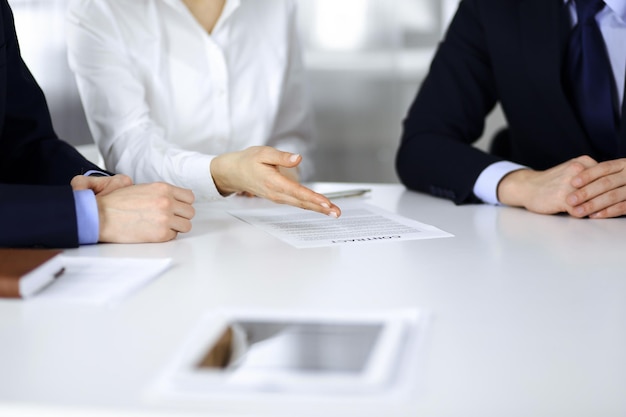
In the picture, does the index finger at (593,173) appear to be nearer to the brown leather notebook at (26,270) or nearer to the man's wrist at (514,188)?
the man's wrist at (514,188)

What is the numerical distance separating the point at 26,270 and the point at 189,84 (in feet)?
4.00

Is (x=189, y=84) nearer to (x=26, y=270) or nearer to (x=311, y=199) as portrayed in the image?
(x=311, y=199)

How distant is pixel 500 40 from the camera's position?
6.68ft

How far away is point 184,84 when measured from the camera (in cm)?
221

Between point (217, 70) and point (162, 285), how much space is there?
1.21m

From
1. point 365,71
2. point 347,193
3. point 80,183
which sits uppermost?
point 80,183

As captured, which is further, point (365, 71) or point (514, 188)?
point (365, 71)

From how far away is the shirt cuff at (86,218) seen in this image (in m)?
1.38

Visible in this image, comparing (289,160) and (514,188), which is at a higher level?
(289,160)

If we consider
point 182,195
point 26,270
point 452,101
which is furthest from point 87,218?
point 452,101

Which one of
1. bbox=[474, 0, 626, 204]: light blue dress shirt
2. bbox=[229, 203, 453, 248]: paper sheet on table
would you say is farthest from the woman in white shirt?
bbox=[474, 0, 626, 204]: light blue dress shirt

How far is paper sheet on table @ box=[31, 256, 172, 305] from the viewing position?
106 centimetres

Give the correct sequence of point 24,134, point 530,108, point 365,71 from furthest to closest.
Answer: point 365,71 < point 530,108 < point 24,134

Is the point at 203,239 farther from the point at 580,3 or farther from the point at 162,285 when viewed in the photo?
the point at 580,3
